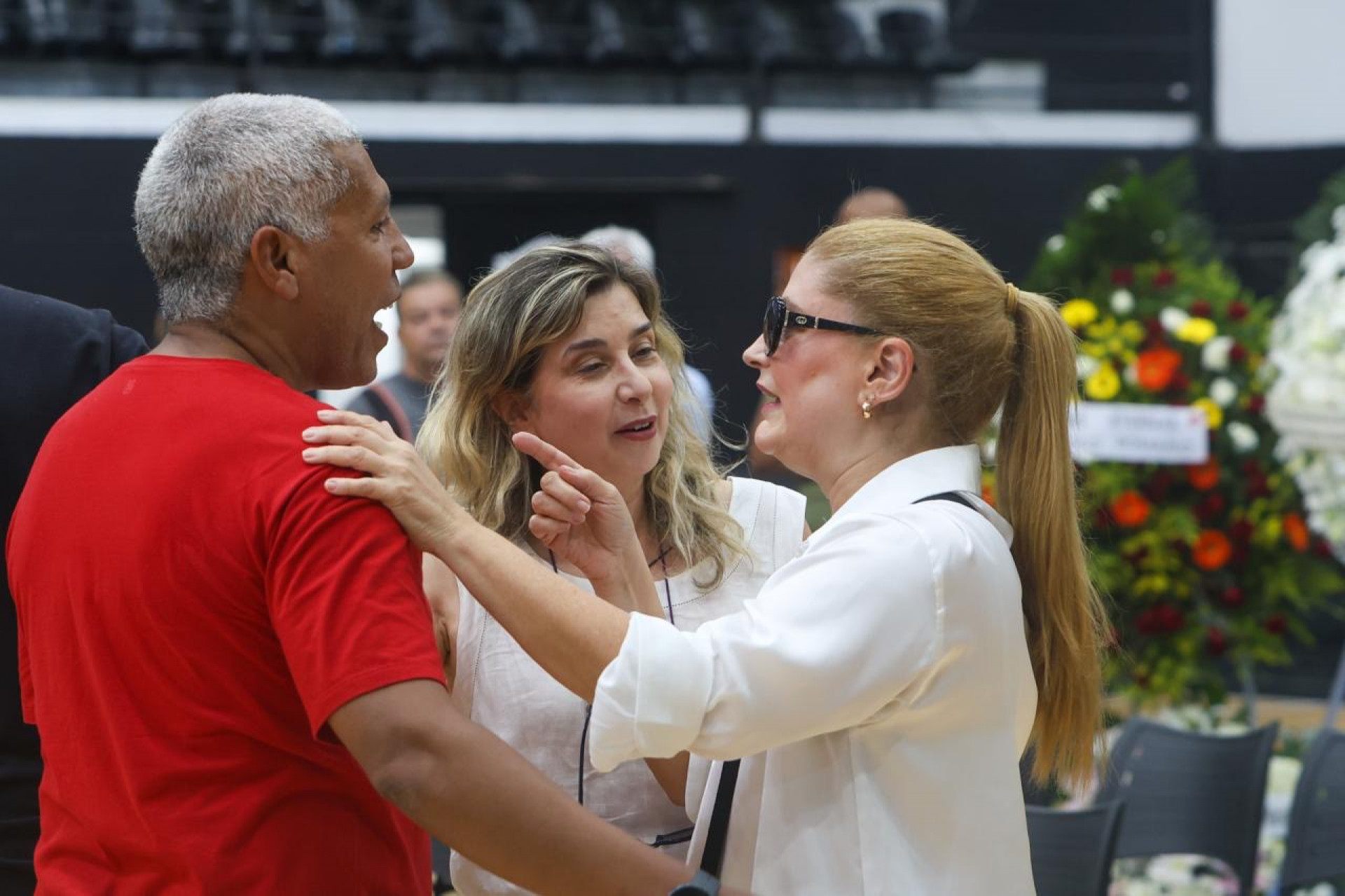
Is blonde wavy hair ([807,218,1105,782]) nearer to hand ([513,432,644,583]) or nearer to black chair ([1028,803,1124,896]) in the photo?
hand ([513,432,644,583])

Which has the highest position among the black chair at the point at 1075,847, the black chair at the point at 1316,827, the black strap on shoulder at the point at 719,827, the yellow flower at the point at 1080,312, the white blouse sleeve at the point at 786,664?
the white blouse sleeve at the point at 786,664

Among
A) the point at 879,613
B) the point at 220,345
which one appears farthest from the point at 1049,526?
the point at 220,345

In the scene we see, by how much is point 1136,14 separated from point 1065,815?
7051mm

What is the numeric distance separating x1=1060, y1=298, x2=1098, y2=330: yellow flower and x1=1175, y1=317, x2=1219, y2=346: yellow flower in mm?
237

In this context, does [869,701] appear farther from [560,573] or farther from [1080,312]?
[1080,312]

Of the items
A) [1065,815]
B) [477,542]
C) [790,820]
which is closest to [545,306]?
[477,542]

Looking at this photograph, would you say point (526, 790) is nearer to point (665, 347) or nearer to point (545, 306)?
point (545, 306)

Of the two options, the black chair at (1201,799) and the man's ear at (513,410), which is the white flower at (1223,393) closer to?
the black chair at (1201,799)

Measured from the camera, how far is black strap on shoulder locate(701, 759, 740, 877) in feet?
5.40

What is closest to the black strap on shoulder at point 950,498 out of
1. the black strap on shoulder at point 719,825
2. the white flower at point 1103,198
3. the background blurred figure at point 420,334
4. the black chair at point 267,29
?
the black strap on shoulder at point 719,825

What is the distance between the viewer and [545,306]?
212 cm

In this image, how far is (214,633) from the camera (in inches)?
54.4

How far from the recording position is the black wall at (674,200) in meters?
6.66

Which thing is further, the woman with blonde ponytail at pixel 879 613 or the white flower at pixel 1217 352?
the white flower at pixel 1217 352
